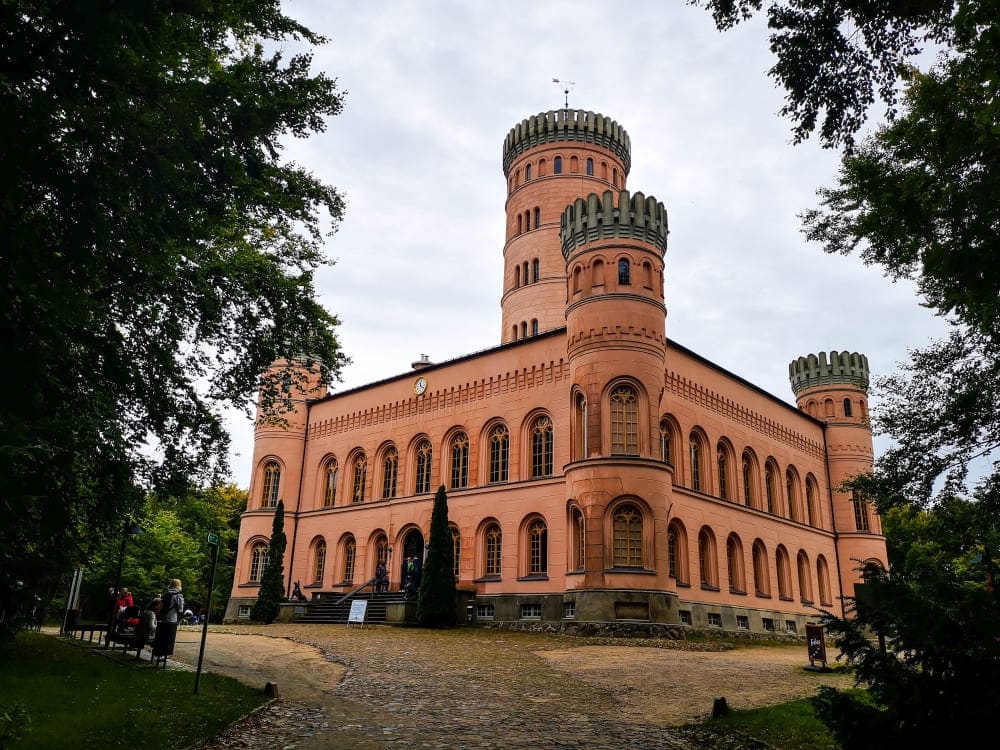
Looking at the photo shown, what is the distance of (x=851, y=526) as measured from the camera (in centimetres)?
3806

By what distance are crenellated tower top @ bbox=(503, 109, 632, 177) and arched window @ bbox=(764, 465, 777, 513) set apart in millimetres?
17960

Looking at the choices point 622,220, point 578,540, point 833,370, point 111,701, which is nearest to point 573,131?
point 622,220

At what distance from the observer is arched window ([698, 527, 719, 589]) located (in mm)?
28953

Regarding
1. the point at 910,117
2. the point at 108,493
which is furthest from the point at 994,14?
the point at 108,493

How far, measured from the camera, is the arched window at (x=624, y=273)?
89.4ft

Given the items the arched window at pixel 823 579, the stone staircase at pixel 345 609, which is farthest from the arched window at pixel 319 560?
the arched window at pixel 823 579

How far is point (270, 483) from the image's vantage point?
1501 inches

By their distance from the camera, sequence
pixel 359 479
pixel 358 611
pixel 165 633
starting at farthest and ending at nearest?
pixel 359 479, pixel 358 611, pixel 165 633

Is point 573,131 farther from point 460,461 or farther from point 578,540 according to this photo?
point 578,540

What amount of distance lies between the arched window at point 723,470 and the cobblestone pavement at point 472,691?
1148 cm

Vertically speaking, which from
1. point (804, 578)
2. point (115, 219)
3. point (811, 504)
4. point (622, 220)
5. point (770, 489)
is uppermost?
point (622, 220)

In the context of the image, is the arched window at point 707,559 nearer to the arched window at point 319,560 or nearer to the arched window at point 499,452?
the arched window at point 499,452

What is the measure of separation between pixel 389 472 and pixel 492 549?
7.11 m

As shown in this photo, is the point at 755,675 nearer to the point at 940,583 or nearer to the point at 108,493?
the point at 940,583
